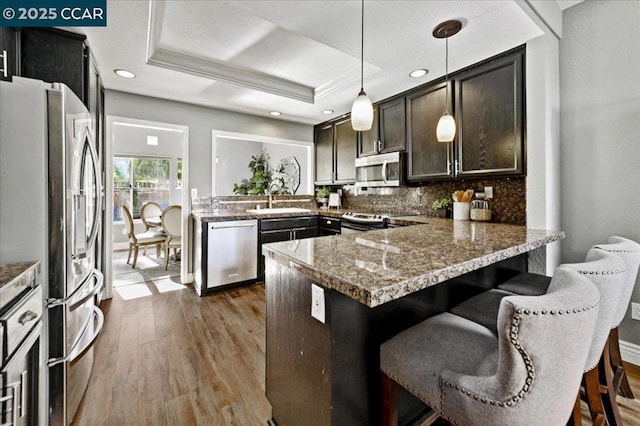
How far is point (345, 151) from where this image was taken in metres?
4.12

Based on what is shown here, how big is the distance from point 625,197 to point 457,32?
1617 millimetres

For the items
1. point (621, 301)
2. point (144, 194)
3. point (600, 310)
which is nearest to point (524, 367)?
point (600, 310)

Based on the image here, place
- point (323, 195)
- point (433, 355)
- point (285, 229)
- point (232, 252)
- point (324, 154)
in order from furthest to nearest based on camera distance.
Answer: point (323, 195) < point (324, 154) < point (285, 229) < point (232, 252) < point (433, 355)

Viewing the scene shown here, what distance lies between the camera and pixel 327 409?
3.27 feet

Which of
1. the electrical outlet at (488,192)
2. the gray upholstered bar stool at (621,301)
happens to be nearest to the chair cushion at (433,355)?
the gray upholstered bar stool at (621,301)

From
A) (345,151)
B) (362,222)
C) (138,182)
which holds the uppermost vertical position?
(345,151)

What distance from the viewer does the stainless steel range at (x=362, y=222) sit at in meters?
3.13

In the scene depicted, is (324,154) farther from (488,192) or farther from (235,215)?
(488,192)

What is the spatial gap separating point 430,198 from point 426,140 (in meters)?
0.70

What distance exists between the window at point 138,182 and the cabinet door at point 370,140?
4.92 metres

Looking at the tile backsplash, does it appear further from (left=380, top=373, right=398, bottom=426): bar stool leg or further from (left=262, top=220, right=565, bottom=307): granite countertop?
(left=380, top=373, right=398, bottom=426): bar stool leg

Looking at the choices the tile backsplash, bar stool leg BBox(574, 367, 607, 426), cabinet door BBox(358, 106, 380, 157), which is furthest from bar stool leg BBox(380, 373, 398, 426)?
cabinet door BBox(358, 106, 380, 157)

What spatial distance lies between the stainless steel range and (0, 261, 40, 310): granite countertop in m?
2.68

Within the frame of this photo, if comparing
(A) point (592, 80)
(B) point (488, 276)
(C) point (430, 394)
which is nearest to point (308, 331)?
(C) point (430, 394)
